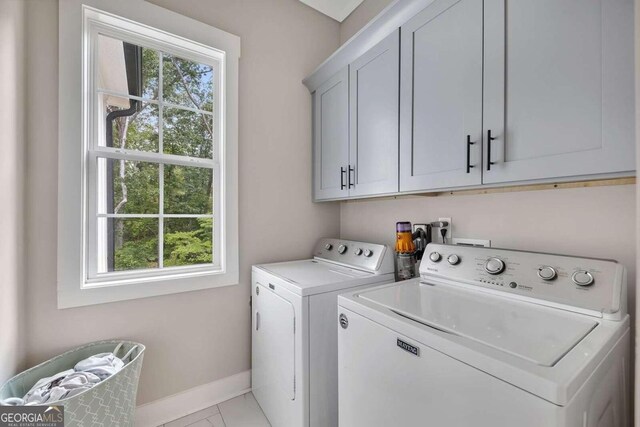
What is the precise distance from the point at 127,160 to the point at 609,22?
2.22 meters

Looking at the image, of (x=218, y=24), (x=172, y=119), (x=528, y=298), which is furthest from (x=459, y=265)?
(x=218, y=24)

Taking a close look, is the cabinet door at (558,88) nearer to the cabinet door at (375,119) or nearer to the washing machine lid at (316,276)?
the cabinet door at (375,119)

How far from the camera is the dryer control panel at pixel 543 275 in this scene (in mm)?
874

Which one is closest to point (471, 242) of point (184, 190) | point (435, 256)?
point (435, 256)

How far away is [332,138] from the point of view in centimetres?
201

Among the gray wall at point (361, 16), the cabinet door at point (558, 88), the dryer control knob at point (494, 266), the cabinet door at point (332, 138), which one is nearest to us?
the cabinet door at point (558, 88)

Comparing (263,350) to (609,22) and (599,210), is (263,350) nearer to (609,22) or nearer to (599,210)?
(599,210)

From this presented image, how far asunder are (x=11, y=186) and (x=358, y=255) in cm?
175

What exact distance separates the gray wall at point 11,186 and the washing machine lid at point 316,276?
116 centimetres

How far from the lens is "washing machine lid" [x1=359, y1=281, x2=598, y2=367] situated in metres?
0.71

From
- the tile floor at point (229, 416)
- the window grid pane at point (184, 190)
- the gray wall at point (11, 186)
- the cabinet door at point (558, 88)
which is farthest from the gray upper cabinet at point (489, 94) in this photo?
the gray wall at point (11, 186)

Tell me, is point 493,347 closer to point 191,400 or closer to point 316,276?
point 316,276

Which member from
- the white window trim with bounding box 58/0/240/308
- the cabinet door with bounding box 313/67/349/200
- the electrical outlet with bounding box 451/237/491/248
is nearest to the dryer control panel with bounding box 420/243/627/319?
the electrical outlet with bounding box 451/237/491/248

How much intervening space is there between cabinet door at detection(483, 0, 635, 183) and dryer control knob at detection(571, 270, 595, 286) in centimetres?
34
